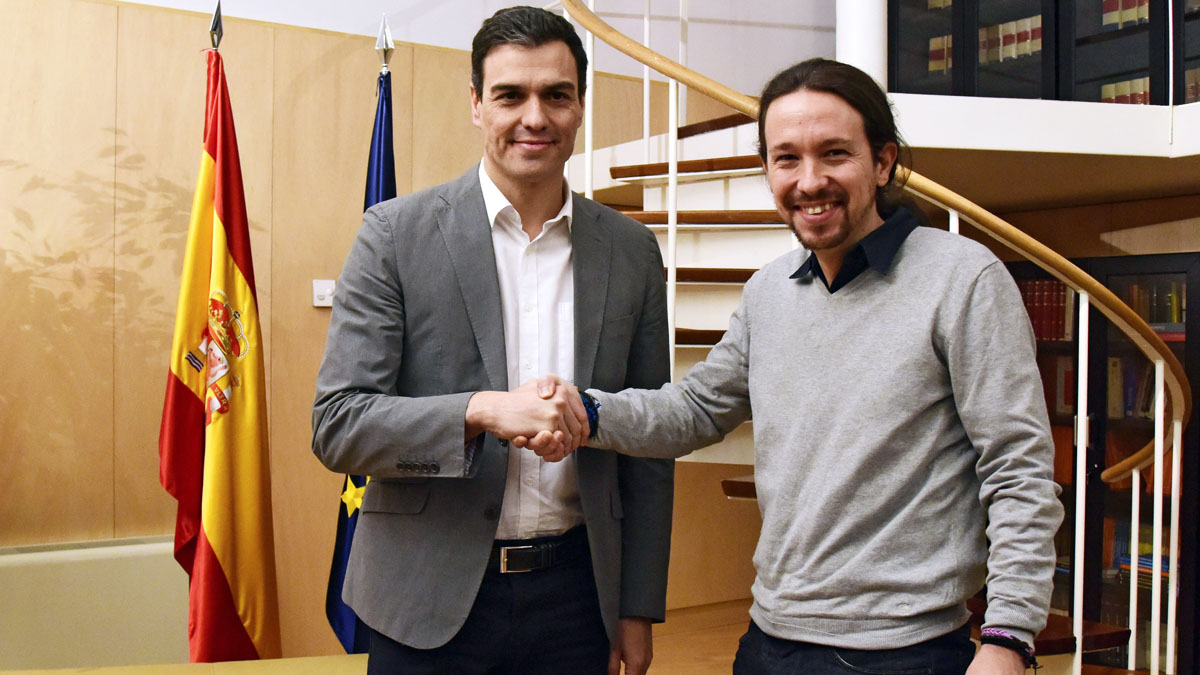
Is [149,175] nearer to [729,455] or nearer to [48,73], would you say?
[48,73]

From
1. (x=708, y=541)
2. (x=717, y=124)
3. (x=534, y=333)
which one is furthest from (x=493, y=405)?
(x=708, y=541)

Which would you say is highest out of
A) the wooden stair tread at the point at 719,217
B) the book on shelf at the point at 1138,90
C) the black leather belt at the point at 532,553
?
the book on shelf at the point at 1138,90

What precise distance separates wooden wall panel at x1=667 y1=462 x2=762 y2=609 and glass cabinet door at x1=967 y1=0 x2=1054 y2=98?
235 cm

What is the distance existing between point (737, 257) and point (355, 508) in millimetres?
1414

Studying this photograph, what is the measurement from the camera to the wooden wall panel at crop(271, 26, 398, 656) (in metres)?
3.46

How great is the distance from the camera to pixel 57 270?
3.10m

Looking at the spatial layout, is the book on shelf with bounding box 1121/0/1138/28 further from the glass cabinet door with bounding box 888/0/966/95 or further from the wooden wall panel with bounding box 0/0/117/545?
the wooden wall panel with bounding box 0/0/117/545

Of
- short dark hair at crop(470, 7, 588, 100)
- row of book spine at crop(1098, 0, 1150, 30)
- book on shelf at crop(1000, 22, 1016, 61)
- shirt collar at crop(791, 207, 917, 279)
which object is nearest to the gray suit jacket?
short dark hair at crop(470, 7, 588, 100)

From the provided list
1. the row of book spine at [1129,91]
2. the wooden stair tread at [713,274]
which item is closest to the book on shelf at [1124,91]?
the row of book spine at [1129,91]

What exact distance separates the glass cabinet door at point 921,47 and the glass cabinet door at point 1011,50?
16 cm

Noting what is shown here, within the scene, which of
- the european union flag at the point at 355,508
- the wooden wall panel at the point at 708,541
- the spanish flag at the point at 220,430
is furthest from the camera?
the wooden wall panel at the point at 708,541

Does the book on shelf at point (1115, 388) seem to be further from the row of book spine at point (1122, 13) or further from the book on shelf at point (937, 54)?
the book on shelf at point (937, 54)

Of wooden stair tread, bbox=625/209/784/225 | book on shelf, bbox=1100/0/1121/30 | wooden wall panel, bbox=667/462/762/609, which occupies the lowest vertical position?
wooden wall panel, bbox=667/462/762/609

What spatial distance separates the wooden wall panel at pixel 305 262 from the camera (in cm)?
346
